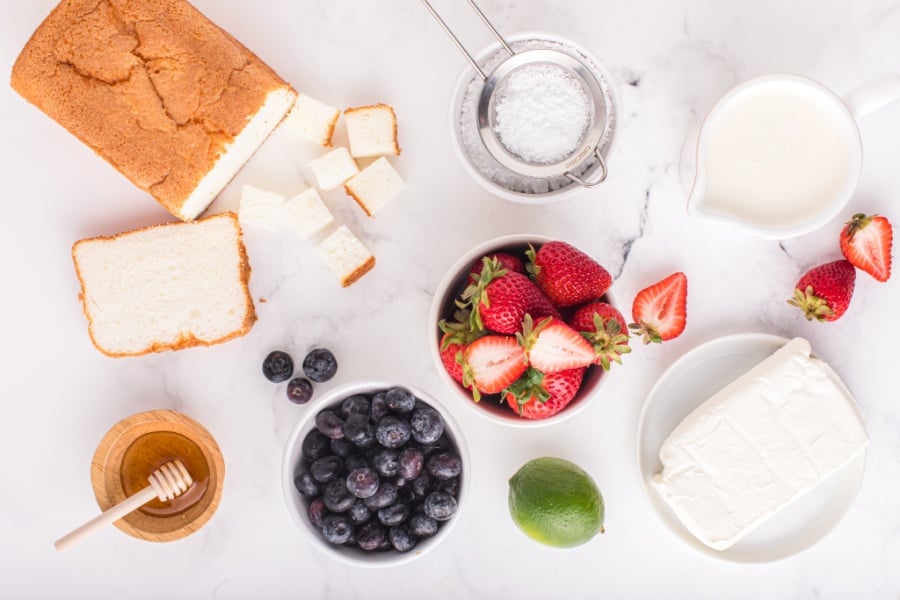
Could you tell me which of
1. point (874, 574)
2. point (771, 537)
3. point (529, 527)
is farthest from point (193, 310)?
point (874, 574)

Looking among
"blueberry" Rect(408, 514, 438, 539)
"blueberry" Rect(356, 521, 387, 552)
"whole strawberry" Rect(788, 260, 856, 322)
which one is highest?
"blueberry" Rect(356, 521, 387, 552)

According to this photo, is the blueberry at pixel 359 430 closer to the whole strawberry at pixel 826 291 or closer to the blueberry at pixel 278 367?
the blueberry at pixel 278 367

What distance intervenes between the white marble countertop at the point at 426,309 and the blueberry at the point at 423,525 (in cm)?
24

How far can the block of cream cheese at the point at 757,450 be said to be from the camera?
61.0 inches

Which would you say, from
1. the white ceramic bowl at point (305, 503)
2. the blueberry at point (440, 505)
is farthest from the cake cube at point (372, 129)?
the blueberry at point (440, 505)

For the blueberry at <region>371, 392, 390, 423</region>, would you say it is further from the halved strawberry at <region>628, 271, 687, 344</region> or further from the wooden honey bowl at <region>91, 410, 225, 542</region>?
the halved strawberry at <region>628, 271, 687, 344</region>

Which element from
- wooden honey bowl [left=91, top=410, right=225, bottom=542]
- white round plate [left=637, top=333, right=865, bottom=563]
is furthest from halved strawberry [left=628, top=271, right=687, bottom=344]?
wooden honey bowl [left=91, top=410, right=225, bottom=542]

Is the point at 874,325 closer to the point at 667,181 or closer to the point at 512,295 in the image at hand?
the point at 667,181

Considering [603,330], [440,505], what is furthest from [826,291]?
[440,505]

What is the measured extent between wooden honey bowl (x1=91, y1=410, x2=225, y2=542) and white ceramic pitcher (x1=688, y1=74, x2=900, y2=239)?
1159 millimetres

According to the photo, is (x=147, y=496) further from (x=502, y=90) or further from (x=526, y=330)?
(x=502, y=90)

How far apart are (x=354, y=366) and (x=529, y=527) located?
53 cm

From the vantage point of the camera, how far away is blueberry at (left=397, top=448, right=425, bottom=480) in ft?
4.73

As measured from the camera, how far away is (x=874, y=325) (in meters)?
1.68
